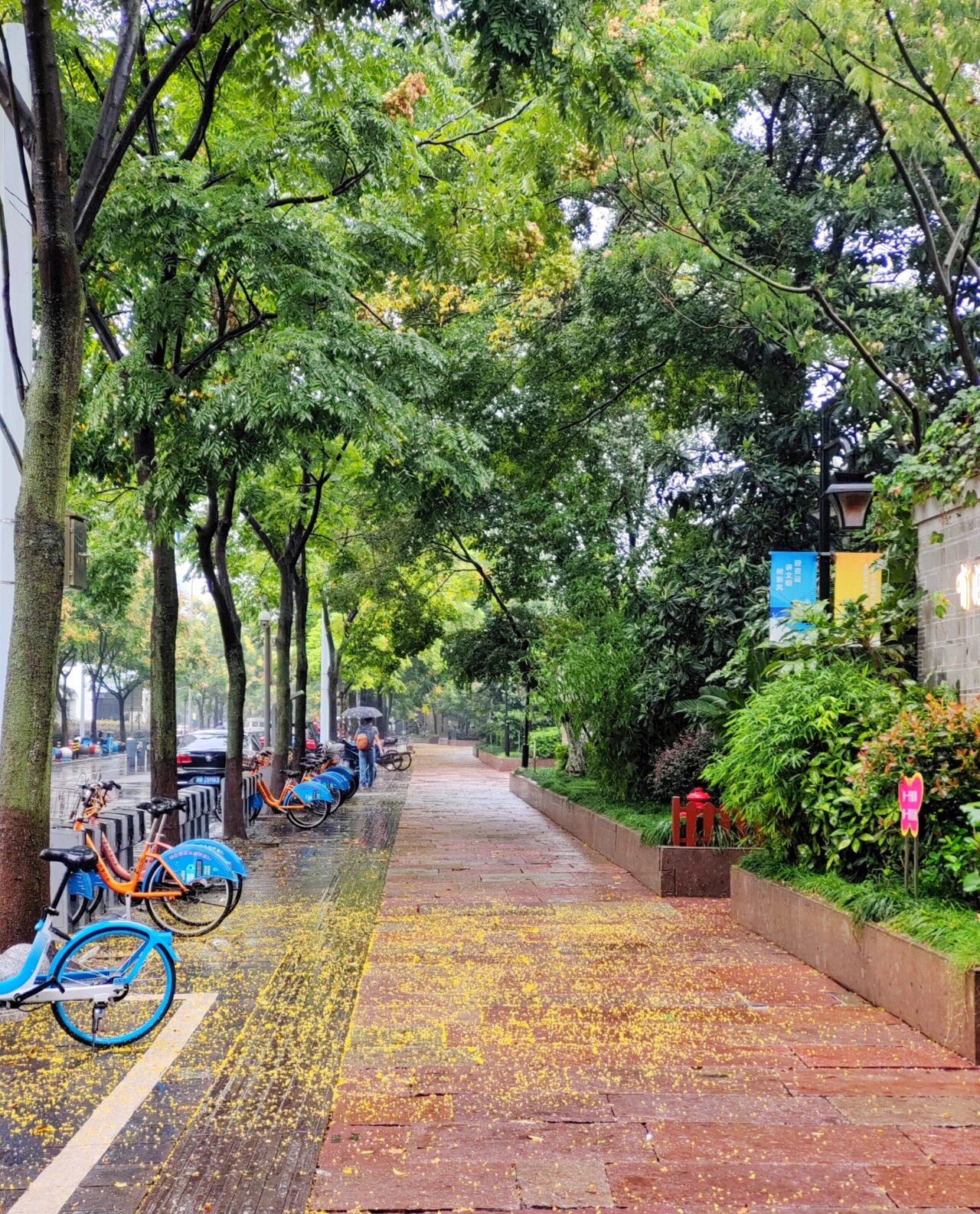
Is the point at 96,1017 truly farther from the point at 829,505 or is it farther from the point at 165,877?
the point at 829,505

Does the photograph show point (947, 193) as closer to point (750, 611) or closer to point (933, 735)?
point (750, 611)

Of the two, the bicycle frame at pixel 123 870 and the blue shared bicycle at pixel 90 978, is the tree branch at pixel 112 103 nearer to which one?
the bicycle frame at pixel 123 870

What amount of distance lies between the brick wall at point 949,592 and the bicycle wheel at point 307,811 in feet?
32.8

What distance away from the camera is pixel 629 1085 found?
17.7 feet

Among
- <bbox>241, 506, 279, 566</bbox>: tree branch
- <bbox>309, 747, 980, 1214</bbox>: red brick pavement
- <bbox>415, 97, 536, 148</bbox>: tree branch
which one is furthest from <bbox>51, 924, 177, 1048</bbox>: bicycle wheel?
<bbox>241, 506, 279, 566</bbox>: tree branch

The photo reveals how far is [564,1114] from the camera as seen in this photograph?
4984 millimetres

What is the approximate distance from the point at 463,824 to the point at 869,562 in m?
10.1

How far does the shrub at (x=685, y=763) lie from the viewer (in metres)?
13.4

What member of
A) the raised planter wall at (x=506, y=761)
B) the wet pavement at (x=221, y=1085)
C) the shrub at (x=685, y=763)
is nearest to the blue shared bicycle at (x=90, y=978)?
the wet pavement at (x=221, y=1085)

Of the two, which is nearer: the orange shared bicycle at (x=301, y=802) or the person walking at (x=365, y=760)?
the orange shared bicycle at (x=301, y=802)

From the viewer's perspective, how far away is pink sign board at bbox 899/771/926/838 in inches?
269

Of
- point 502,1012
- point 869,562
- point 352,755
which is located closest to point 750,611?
point 869,562

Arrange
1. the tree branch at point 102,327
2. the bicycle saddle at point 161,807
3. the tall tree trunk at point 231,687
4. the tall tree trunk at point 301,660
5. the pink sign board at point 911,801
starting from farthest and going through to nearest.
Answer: the tall tree trunk at point 301,660 < the tall tree trunk at point 231,687 < the tree branch at point 102,327 < the bicycle saddle at point 161,807 < the pink sign board at point 911,801

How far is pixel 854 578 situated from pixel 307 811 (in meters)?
9.80
